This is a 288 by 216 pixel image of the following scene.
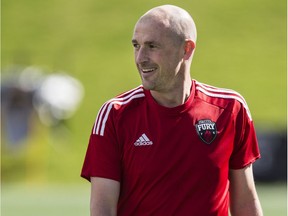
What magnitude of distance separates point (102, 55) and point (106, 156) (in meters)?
23.7

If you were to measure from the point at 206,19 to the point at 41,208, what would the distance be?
62.0 ft

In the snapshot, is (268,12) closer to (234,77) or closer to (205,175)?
(234,77)

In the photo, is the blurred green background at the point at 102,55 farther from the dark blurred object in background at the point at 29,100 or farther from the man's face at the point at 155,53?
the man's face at the point at 155,53

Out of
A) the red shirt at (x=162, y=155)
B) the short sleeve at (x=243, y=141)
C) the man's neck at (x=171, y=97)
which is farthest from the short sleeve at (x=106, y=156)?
the short sleeve at (x=243, y=141)

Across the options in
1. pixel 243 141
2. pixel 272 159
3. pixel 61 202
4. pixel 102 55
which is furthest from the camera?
pixel 102 55

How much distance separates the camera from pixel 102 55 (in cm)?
2927

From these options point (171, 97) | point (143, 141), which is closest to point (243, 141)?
point (171, 97)

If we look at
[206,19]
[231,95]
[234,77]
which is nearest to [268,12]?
[206,19]

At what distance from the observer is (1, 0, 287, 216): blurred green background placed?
2264 cm

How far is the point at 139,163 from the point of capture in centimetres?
568

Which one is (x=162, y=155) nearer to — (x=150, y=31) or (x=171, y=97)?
(x=171, y=97)

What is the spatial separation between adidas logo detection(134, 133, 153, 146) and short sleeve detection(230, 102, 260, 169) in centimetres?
54

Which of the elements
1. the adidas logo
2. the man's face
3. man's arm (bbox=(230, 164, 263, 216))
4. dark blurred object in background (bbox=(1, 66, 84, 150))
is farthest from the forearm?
dark blurred object in background (bbox=(1, 66, 84, 150))

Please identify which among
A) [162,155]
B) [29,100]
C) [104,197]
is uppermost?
[162,155]
